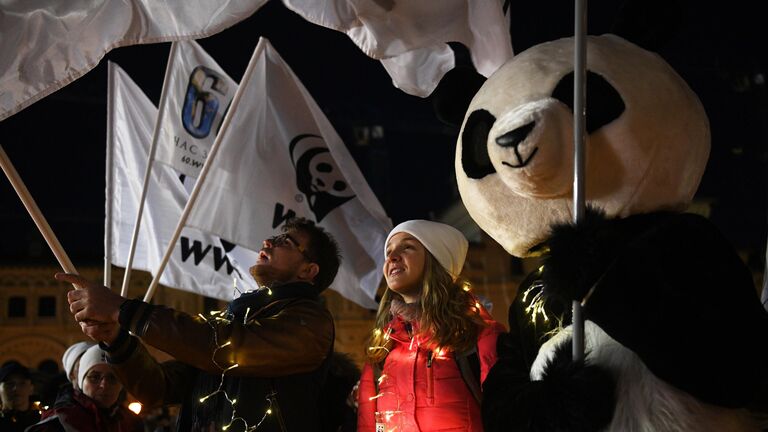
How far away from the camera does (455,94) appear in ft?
12.5

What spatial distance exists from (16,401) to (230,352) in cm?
336

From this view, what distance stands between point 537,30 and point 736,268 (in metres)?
17.3

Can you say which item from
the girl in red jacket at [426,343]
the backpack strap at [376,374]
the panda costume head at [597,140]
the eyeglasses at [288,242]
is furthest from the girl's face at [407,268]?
the panda costume head at [597,140]

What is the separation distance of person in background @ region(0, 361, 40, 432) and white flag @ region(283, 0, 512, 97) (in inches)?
153

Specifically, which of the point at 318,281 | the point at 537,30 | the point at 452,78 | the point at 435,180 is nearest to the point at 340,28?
the point at 452,78

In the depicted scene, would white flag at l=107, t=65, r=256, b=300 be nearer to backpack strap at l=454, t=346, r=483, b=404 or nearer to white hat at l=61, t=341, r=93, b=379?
white hat at l=61, t=341, r=93, b=379

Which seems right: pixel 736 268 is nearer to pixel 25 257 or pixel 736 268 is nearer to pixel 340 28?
pixel 340 28

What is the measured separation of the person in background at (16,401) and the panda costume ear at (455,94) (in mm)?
4286

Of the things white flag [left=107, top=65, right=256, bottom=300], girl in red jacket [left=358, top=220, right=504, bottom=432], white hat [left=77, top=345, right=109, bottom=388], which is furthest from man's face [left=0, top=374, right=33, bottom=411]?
girl in red jacket [left=358, top=220, right=504, bottom=432]

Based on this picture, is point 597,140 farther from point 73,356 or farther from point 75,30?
point 73,356

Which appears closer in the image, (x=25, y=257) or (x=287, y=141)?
(x=287, y=141)

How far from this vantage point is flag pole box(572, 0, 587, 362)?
2738 mm

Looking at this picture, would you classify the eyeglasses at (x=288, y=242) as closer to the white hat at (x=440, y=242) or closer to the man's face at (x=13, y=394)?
the white hat at (x=440, y=242)

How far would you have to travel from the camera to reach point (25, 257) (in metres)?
34.5
